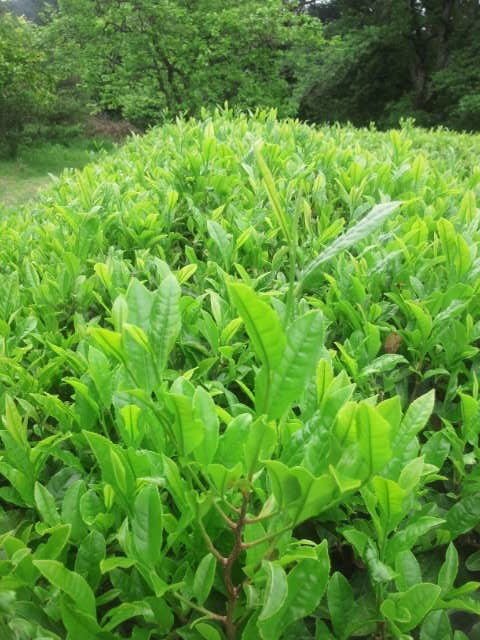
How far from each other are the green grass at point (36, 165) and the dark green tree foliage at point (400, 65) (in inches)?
394

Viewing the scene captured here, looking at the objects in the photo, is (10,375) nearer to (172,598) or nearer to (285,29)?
(172,598)

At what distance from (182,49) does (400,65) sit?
42.3 feet

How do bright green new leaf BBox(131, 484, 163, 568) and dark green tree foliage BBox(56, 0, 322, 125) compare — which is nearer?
bright green new leaf BBox(131, 484, 163, 568)

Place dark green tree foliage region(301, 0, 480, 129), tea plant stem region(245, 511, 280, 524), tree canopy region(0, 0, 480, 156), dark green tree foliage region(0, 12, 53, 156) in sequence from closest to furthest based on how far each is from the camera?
tea plant stem region(245, 511, 280, 524)
tree canopy region(0, 0, 480, 156)
dark green tree foliage region(0, 12, 53, 156)
dark green tree foliage region(301, 0, 480, 129)

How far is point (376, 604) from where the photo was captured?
3.19 feet

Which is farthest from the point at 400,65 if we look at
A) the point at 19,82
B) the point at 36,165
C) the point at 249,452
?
the point at 249,452

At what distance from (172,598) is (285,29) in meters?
16.8

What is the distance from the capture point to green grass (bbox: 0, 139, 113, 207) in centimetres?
1647

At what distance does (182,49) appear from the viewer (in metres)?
15.5

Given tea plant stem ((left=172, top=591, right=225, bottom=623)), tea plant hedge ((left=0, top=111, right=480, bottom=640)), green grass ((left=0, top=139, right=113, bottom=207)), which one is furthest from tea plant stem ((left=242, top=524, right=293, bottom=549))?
green grass ((left=0, top=139, right=113, bottom=207))

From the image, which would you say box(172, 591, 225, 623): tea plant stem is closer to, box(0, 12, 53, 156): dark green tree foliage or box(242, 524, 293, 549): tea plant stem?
box(242, 524, 293, 549): tea plant stem

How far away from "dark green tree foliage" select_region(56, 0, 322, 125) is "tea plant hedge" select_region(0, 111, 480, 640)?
1527 cm

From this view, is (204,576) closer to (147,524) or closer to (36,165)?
(147,524)

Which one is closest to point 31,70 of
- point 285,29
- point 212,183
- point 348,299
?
point 285,29
